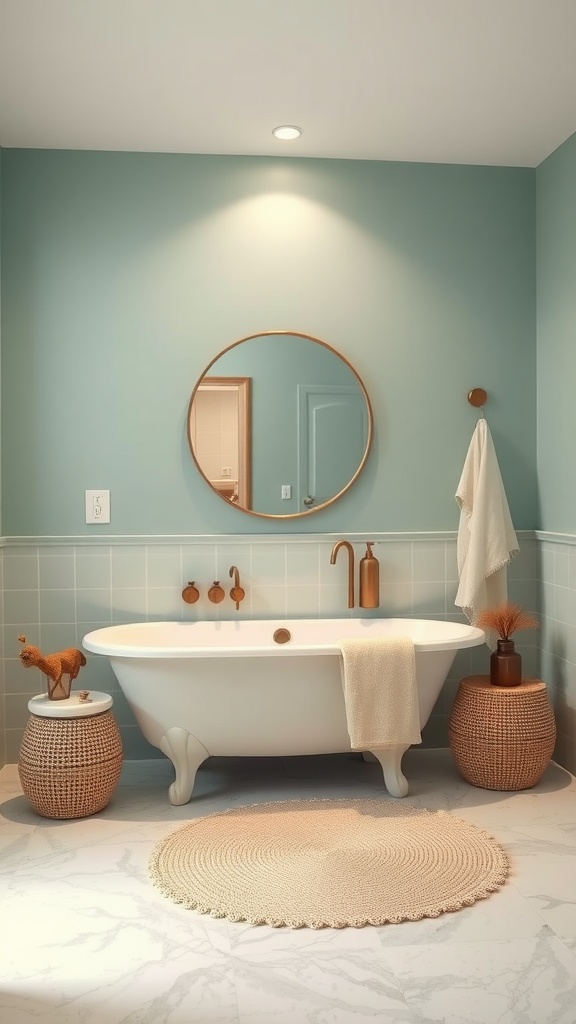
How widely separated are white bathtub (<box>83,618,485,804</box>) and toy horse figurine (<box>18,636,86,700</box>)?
0.34 ft

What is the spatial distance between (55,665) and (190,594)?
712 mm

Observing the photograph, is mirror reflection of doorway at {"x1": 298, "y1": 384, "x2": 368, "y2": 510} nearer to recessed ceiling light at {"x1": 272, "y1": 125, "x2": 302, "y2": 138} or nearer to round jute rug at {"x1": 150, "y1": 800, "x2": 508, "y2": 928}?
recessed ceiling light at {"x1": 272, "y1": 125, "x2": 302, "y2": 138}

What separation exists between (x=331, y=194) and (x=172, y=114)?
80 centimetres

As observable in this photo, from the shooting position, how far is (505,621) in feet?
12.0

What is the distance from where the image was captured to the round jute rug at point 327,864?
251 cm

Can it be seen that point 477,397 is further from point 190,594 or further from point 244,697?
point 244,697

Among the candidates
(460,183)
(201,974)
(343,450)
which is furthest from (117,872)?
(460,183)

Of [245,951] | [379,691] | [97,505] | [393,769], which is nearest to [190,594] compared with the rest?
[97,505]

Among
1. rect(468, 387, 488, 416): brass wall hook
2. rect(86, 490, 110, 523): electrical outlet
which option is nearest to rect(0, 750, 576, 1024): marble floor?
rect(86, 490, 110, 523): electrical outlet

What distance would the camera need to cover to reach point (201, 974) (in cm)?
219

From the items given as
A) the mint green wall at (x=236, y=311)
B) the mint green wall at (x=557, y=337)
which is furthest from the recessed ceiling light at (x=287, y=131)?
the mint green wall at (x=557, y=337)

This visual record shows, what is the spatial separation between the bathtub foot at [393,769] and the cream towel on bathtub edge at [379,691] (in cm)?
10

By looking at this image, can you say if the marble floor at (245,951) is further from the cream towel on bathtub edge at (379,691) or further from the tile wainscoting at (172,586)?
the tile wainscoting at (172,586)

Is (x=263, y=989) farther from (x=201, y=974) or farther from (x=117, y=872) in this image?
(x=117, y=872)
